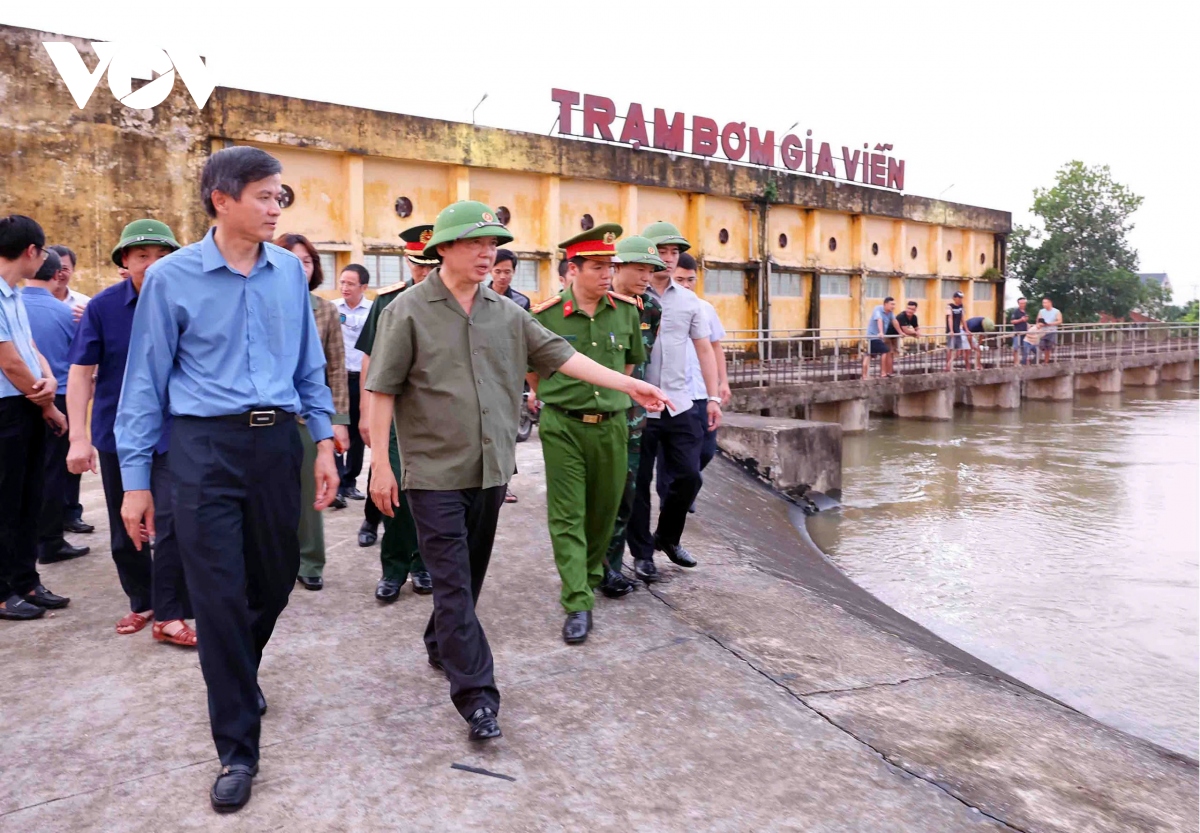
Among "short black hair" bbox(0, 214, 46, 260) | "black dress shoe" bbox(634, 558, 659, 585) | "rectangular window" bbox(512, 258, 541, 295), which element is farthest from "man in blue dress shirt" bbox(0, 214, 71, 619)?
"rectangular window" bbox(512, 258, 541, 295)

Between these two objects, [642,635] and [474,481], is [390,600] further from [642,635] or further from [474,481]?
[474,481]

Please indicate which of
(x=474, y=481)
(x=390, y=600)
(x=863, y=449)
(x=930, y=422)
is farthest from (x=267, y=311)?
(x=930, y=422)

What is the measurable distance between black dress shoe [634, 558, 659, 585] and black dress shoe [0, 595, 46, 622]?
289 centimetres

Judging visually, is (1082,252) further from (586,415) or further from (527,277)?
(586,415)

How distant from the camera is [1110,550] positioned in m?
8.82

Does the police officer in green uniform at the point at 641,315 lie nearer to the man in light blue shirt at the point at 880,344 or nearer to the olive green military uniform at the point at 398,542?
the olive green military uniform at the point at 398,542

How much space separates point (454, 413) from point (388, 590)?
5.59ft

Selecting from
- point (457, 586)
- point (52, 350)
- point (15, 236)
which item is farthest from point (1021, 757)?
point (52, 350)

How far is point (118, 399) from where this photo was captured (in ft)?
13.3

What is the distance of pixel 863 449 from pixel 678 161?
9.04 m

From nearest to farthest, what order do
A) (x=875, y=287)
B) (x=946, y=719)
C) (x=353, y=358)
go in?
(x=946, y=719) → (x=353, y=358) → (x=875, y=287)

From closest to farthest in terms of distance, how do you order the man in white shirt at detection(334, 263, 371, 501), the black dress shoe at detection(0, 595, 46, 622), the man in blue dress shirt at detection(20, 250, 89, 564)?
1. the black dress shoe at detection(0, 595, 46, 622)
2. the man in blue dress shirt at detection(20, 250, 89, 564)
3. the man in white shirt at detection(334, 263, 371, 501)

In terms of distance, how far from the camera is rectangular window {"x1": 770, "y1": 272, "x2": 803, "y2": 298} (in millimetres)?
24609

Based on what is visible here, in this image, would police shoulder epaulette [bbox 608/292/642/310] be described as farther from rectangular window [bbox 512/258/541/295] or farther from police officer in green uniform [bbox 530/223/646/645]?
rectangular window [bbox 512/258/541/295]
